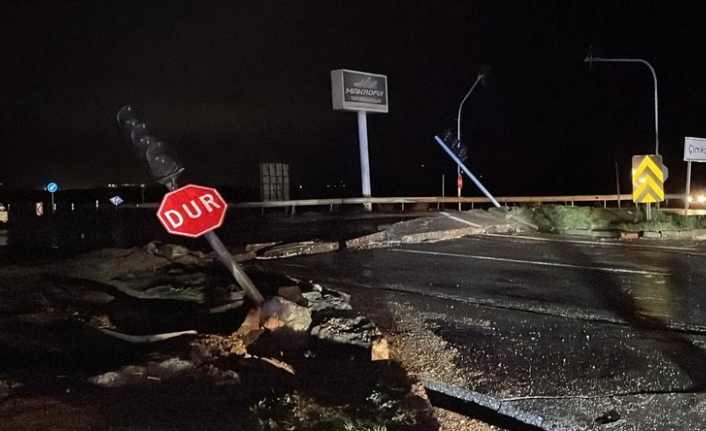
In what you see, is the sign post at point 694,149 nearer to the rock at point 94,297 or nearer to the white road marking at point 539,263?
the white road marking at point 539,263

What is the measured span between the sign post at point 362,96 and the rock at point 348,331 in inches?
805

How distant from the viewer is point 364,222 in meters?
19.7

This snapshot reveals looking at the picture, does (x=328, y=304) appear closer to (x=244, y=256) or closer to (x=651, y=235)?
(x=244, y=256)

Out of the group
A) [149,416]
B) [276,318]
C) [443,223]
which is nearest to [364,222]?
[443,223]

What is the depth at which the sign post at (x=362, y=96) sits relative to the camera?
1124 inches

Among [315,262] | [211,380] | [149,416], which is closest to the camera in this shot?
[149,416]

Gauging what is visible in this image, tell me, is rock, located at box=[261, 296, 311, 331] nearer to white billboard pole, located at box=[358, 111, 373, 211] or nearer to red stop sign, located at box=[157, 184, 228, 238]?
red stop sign, located at box=[157, 184, 228, 238]

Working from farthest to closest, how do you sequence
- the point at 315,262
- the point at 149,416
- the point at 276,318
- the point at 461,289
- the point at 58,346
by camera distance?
1. the point at 315,262
2. the point at 461,289
3. the point at 276,318
4. the point at 58,346
5. the point at 149,416

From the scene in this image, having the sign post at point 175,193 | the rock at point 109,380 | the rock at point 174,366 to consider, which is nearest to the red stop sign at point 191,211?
the sign post at point 175,193

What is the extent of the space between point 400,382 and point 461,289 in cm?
419

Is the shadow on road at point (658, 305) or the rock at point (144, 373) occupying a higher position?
Result: the rock at point (144, 373)

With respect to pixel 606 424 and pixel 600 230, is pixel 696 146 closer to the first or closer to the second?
pixel 600 230

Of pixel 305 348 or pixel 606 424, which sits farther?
pixel 305 348

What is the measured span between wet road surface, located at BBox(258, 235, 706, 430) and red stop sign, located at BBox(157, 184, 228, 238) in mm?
2686
